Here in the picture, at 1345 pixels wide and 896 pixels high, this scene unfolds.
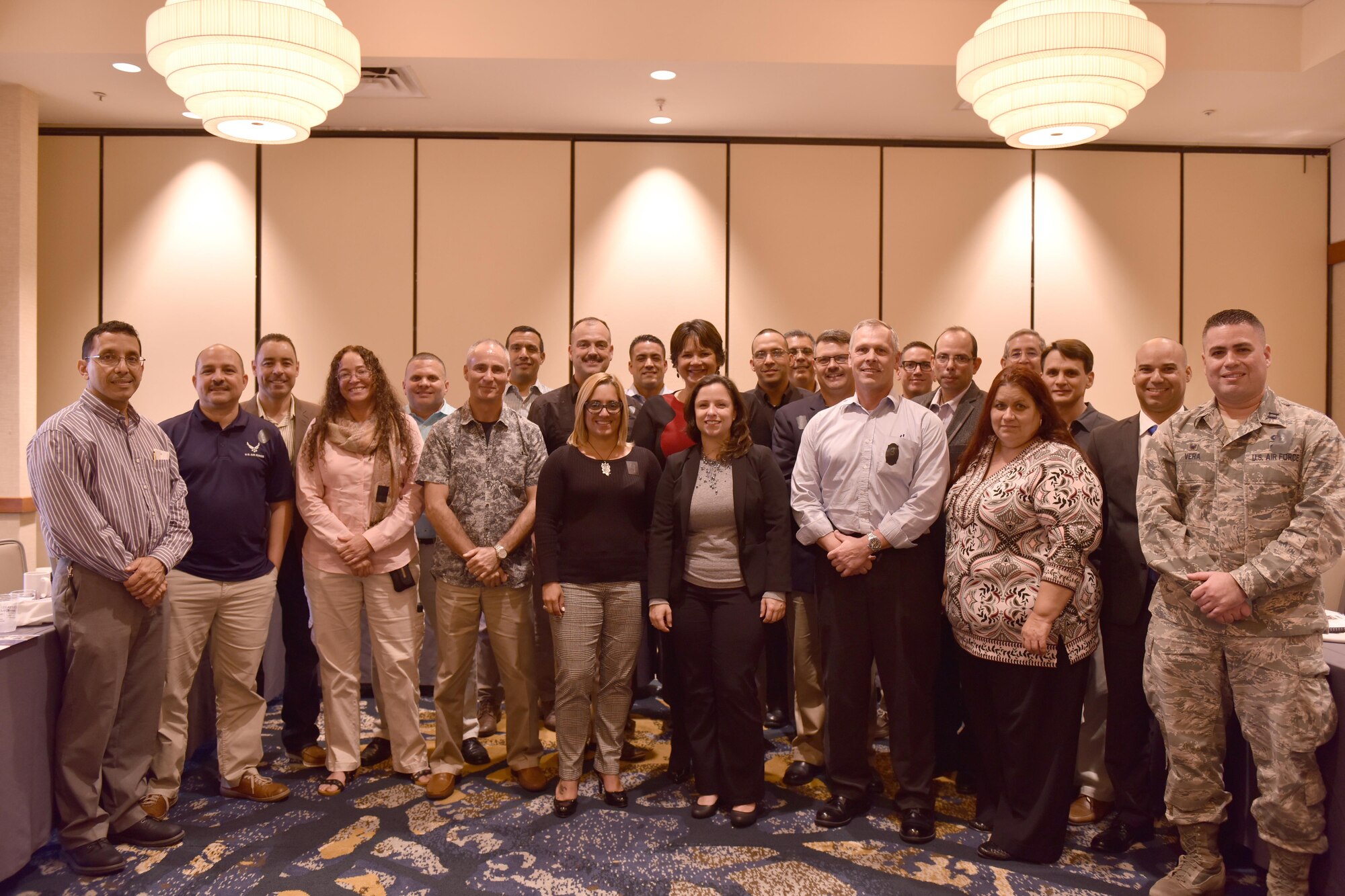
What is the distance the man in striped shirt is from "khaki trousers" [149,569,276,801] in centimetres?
21

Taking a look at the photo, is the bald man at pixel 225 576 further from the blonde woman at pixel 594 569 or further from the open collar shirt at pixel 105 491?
the blonde woman at pixel 594 569

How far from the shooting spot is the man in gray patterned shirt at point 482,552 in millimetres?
3514

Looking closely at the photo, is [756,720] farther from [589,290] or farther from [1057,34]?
[589,290]

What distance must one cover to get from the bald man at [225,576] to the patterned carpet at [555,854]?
A: 202 millimetres

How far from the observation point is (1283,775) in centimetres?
249

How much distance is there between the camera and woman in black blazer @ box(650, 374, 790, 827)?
3285 mm

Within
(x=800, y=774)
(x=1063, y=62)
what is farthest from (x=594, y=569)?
(x=1063, y=62)

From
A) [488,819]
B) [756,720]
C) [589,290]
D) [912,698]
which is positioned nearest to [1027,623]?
[912,698]

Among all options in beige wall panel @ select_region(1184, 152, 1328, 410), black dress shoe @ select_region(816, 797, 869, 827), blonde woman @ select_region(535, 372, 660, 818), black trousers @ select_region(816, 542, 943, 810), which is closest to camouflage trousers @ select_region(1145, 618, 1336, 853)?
black trousers @ select_region(816, 542, 943, 810)

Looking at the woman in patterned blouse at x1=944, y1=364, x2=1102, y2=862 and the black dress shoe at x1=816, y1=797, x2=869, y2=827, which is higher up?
the woman in patterned blouse at x1=944, y1=364, x2=1102, y2=862

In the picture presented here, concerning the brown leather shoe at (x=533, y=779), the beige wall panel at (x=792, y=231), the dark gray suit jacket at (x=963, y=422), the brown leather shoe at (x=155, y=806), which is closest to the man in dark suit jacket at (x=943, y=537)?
the dark gray suit jacket at (x=963, y=422)

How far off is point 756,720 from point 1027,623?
110 centimetres

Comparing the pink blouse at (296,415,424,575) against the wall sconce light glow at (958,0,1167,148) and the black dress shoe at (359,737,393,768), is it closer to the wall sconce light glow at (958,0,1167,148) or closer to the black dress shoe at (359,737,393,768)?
the black dress shoe at (359,737,393,768)

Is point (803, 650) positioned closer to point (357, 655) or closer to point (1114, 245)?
point (357, 655)
